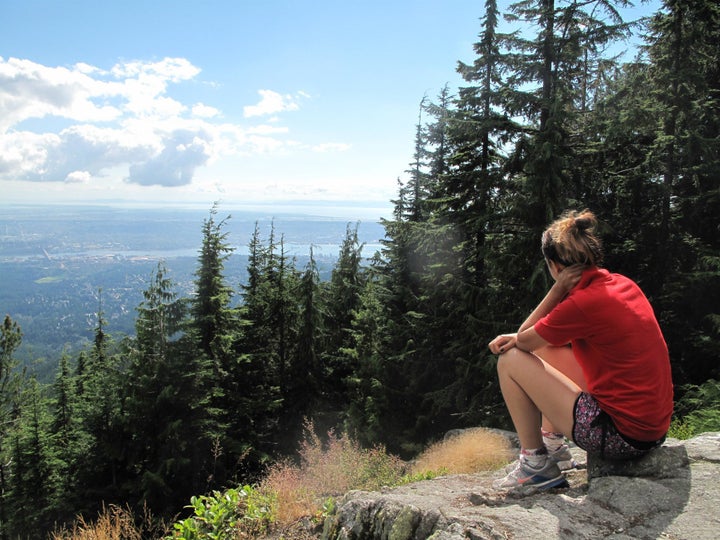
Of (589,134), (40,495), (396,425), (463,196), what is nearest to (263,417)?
(396,425)

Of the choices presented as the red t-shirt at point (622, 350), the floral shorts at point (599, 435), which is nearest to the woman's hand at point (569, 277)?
the red t-shirt at point (622, 350)

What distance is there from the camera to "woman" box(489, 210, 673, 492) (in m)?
2.70

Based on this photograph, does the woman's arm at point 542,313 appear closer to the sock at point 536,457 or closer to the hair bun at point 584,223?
the hair bun at point 584,223

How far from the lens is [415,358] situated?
14820 mm

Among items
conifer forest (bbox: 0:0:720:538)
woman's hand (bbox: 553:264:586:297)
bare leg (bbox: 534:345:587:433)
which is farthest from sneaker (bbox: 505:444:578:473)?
conifer forest (bbox: 0:0:720:538)

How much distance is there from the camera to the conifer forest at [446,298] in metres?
10.2

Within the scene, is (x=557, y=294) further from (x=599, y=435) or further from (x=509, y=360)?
(x=599, y=435)

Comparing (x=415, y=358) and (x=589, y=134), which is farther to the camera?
(x=415, y=358)

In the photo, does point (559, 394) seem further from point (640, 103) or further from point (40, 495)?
point (40, 495)

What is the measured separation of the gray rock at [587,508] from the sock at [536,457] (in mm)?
218

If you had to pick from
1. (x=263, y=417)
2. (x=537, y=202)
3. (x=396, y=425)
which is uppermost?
(x=537, y=202)

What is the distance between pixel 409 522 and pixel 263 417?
63.2 feet

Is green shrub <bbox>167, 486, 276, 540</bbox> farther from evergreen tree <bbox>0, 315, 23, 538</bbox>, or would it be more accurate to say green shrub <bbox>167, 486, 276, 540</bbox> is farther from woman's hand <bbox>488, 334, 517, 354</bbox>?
evergreen tree <bbox>0, 315, 23, 538</bbox>

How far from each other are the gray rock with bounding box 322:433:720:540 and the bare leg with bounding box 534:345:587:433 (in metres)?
0.43
